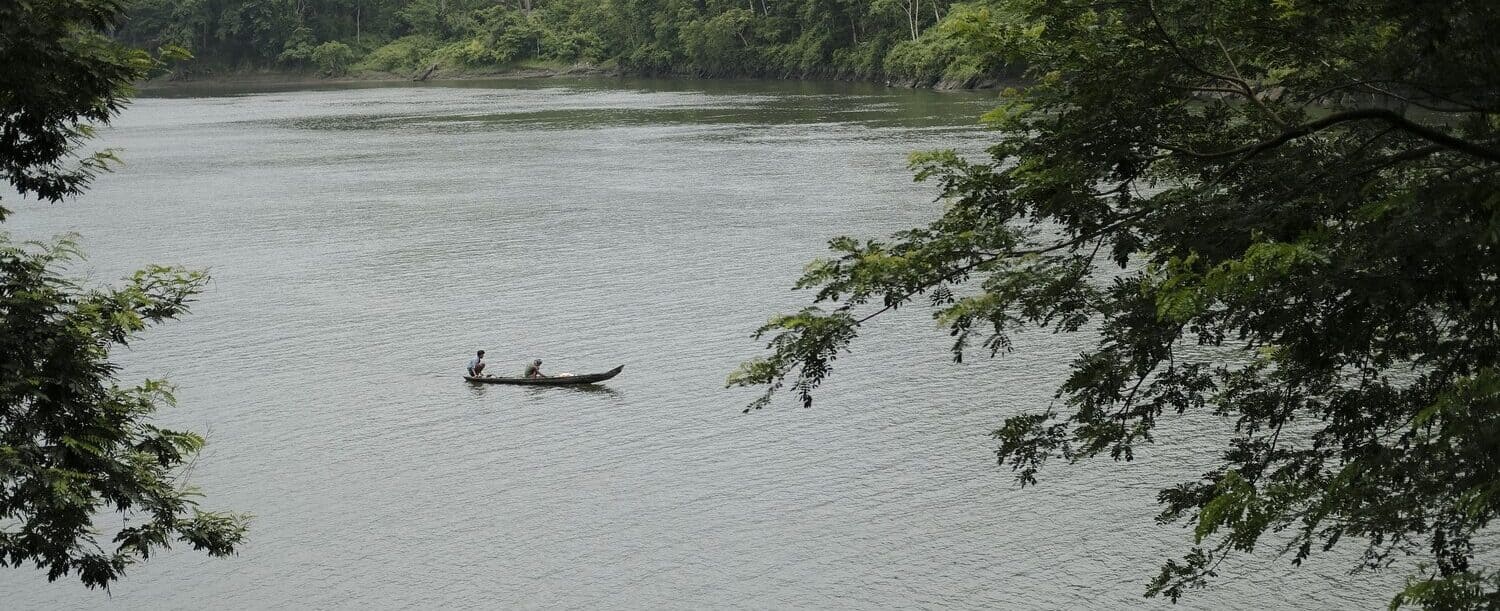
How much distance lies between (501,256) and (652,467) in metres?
23.9

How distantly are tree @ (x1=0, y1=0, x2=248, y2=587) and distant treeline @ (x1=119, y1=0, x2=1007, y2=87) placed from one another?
362 ft

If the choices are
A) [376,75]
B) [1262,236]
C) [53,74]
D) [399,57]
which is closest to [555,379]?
[53,74]

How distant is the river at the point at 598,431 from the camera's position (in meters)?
22.5

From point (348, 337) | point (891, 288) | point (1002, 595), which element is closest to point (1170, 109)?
point (891, 288)

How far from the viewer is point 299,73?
6880 inches

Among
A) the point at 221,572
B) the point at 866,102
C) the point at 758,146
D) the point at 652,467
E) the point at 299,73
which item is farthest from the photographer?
the point at 299,73

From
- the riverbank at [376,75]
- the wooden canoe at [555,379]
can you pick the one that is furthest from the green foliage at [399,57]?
the wooden canoe at [555,379]

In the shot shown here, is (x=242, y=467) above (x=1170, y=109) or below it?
below

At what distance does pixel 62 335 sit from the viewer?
1388 centimetres

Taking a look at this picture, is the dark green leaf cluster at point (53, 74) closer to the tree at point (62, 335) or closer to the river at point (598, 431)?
the tree at point (62, 335)

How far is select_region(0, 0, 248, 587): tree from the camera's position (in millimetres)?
12078

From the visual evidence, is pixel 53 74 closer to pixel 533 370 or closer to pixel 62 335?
pixel 62 335

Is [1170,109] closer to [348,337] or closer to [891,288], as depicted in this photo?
[891,288]

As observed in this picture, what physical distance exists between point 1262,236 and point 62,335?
1149cm
